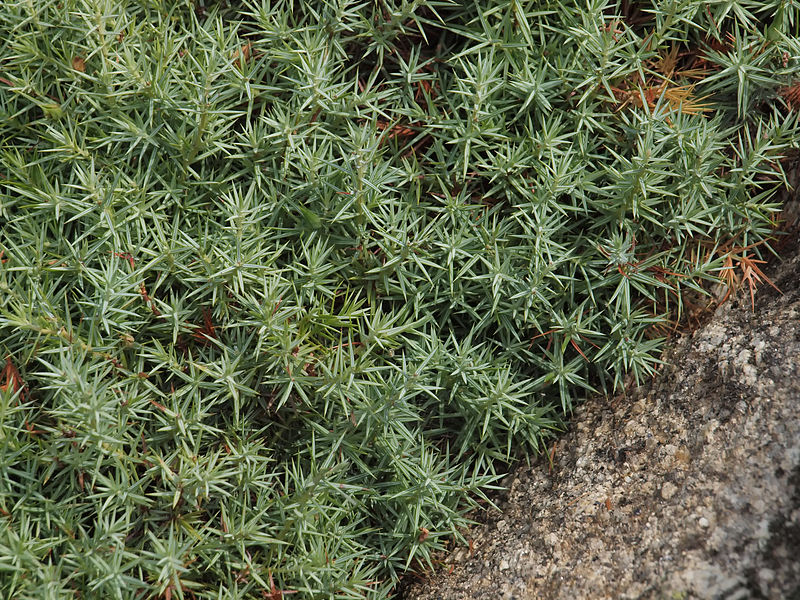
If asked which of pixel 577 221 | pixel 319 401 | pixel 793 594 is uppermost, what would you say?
pixel 577 221

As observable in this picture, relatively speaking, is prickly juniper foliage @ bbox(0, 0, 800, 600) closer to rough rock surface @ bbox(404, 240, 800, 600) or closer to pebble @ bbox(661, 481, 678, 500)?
rough rock surface @ bbox(404, 240, 800, 600)

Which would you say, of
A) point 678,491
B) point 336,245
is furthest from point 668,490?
point 336,245

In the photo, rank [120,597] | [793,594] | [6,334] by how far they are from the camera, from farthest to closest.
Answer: [6,334] → [120,597] → [793,594]

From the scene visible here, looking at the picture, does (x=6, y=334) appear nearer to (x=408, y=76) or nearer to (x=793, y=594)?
(x=408, y=76)

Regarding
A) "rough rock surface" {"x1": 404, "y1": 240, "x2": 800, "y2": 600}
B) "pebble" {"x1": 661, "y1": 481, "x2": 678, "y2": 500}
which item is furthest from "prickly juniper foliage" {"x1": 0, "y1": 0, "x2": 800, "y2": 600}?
"pebble" {"x1": 661, "y1": 481, "x2": 678, "y2": 500}

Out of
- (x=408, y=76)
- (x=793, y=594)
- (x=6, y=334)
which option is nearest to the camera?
(x=793, y=594)

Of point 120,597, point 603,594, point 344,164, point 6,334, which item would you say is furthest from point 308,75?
point 603,594
